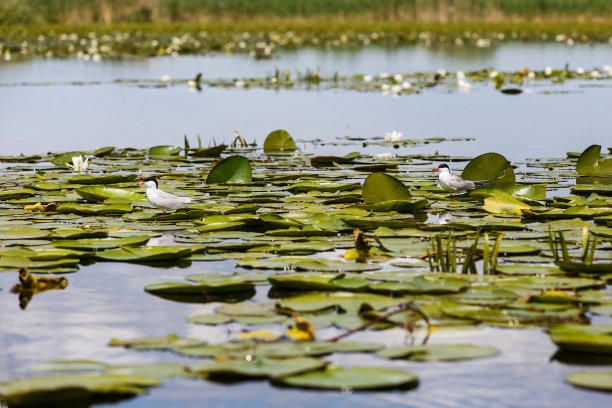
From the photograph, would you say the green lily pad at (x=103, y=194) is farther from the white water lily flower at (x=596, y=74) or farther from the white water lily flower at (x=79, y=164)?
the white water lily flower at (x=596, y=74)

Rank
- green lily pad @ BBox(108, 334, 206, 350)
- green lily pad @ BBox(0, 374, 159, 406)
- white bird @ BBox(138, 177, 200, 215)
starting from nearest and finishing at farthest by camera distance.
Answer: green lily pad @ BBox(0, 374, 159, 406), green lily pad @ BBox(108, 334, 206, 350), white bird @ BBox(138, 177, 200, 215)

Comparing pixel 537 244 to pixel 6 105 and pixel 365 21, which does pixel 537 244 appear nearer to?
pixel 6 105

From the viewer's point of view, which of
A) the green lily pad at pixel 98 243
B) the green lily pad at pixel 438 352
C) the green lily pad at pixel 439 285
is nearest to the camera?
the green lily pad at pixel 438 352

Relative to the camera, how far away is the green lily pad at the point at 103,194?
20.2 ft

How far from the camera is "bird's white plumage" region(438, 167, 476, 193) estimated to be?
237 inches

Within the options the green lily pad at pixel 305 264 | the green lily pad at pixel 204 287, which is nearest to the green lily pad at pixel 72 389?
the green lily pad at pixel 204 287

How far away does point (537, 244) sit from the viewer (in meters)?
4.82

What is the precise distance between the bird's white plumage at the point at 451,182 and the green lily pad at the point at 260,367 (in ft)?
10.1

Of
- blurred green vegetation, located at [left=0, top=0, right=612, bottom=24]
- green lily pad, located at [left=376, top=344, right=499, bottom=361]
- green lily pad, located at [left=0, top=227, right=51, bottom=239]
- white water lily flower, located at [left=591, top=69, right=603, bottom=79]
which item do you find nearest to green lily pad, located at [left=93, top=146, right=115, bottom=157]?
green lily pad, located at [left=0, top=227, right=51, bottom=239]

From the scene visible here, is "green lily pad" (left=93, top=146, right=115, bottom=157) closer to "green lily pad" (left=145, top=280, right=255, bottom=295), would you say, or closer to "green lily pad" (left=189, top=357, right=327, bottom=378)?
"green lily pad" (left=145, top=280, right=255, bottom=295)

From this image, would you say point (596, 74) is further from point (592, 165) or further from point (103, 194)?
point (103, 194)

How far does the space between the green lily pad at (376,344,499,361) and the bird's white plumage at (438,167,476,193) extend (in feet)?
9.35

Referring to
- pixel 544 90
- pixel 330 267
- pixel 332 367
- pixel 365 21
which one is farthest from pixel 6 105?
pixel 365 21

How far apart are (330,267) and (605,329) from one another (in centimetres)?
135
